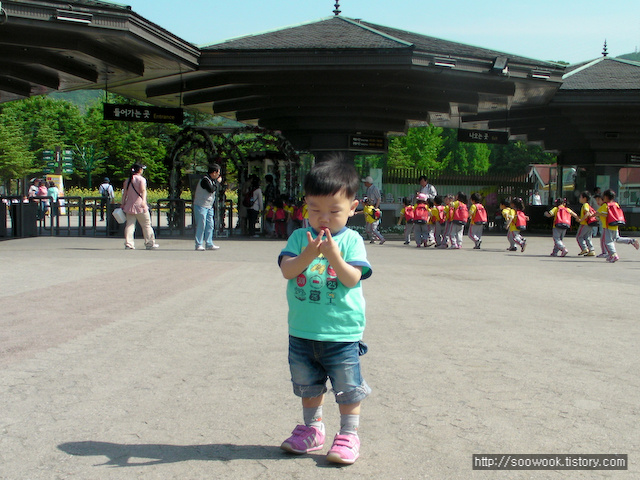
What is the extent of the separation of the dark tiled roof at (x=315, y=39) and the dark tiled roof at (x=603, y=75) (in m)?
7.67

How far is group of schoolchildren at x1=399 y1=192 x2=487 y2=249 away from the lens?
18906 millimetres

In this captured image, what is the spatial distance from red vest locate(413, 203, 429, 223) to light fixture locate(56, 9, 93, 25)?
9.28m

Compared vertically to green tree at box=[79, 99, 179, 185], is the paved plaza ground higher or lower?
lower

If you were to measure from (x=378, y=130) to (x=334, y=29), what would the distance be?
3.78 m

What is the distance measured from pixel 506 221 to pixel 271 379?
14146 mm

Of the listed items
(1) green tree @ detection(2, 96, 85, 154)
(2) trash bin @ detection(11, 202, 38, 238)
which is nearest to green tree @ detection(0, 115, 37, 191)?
(1) green tree @ detection(2, 96, 85, 154)

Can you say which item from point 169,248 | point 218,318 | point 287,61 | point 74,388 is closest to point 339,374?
point 74,388

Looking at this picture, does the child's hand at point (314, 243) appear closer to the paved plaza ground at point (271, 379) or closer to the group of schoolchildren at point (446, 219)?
the paved plaza ground at point (271, 379)

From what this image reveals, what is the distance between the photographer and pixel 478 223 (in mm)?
19234

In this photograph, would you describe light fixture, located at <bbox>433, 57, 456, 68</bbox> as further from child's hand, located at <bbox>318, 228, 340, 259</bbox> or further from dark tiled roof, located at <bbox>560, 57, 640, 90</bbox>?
child's hand, located at <bbox>318, 228, 340, 259</bbox>

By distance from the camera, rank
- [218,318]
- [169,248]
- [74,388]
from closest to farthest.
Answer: [74,388], [218,318], [169,248]

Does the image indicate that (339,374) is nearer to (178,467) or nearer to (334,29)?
(178,467)

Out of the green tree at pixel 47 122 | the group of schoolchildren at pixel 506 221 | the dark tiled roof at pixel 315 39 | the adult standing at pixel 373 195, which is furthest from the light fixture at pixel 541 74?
the green tree at pixel 47 122

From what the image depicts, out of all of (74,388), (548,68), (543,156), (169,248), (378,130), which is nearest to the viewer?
(74,388)
